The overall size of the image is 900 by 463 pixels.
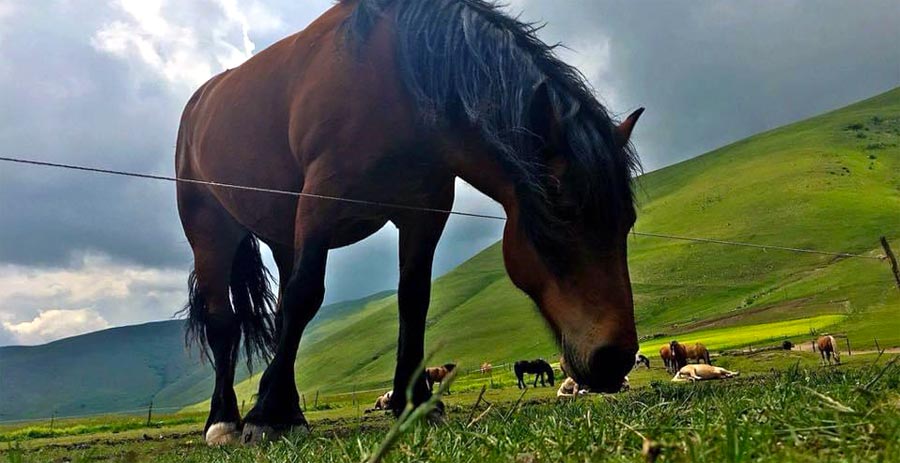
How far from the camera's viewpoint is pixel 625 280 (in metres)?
3.45

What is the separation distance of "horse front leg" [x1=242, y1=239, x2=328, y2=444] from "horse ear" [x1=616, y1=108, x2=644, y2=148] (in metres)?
1.98

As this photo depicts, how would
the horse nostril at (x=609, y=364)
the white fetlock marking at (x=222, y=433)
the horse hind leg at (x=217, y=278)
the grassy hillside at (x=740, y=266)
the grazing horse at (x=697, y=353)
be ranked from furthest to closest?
the grassy hillside at (x=740, y=266) → the grazing horse at (x=697, y=353) → the horse hind leg at (x=217, y=278) → the white fetlock marking at (x=222, y=433) → the horse nostril at (x=609, y=364)

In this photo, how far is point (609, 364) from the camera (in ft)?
10.5

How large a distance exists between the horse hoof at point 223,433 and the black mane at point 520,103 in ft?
10.1

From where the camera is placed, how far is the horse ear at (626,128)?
3814 millimetres

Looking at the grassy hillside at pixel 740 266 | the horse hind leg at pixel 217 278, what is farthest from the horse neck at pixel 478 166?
the grassy hillside at pixel 740 266

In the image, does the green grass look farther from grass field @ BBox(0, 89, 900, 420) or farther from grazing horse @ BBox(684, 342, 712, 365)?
grazing horse @ BBox(684, 342, 712, 365)

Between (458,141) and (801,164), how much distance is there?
108 metres

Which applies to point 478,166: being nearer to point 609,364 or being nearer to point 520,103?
point 520,103

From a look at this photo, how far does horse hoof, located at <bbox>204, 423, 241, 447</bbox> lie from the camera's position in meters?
5.39

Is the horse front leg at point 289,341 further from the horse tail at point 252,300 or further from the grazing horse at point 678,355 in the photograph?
the grazing horse at point 678,355

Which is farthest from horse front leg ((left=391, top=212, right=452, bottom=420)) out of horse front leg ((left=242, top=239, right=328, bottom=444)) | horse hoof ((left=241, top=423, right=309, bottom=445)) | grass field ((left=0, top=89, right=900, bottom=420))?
grass field ((left=0, top=89, right=900, bottom=420))

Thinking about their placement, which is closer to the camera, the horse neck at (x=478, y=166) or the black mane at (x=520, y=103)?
the black mane at (x=520, y=103)

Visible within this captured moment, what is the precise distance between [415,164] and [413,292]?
1.14m
